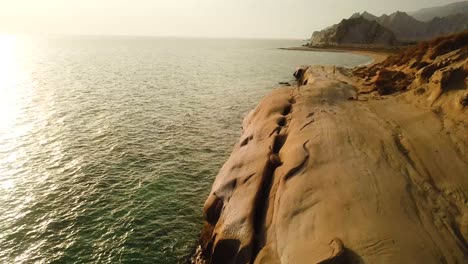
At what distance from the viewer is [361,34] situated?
14600cm

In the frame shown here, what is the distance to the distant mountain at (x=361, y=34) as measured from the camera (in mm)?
139875

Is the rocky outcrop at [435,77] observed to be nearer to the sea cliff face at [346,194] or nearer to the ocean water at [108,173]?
the sea cliff face at [346,194]

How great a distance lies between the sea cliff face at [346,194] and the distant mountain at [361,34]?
142 m

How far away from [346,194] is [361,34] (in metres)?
155

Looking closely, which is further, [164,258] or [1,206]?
[1,206]

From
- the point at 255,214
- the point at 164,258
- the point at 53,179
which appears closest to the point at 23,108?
the point at 53,179

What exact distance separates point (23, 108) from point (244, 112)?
22.0 metres

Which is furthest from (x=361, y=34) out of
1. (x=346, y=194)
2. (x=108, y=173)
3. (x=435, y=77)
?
(x=346, y=194)

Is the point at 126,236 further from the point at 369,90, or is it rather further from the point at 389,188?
the point at 369,90

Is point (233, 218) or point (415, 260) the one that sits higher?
point (415, 260)

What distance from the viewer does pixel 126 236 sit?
1148 cm

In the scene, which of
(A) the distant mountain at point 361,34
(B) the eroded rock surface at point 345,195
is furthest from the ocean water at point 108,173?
(A) the distant mountain at point 361,34

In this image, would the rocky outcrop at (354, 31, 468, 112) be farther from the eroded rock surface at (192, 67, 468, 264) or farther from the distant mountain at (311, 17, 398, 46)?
the distant mountain at (311, 17, 398, 46)

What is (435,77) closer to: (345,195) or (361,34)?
(345,195)
